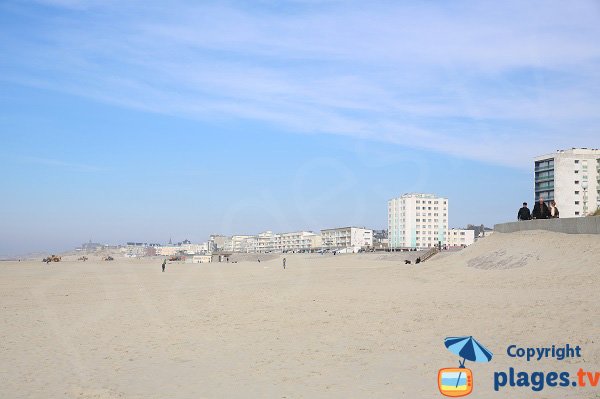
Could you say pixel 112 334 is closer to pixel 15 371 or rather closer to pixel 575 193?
pixel 15 371

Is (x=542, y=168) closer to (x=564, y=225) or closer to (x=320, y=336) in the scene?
(x=564, y=225)

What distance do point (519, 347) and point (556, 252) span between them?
10.7m

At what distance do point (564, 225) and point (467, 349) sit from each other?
13490 mm

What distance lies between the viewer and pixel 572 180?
121812 mm

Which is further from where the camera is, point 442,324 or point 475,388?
point 442,324

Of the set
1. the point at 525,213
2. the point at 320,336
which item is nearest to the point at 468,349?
the point at 320,336

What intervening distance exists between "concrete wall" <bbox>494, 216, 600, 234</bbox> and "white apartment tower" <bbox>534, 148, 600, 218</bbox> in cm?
10318

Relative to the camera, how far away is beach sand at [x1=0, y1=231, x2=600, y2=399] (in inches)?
379

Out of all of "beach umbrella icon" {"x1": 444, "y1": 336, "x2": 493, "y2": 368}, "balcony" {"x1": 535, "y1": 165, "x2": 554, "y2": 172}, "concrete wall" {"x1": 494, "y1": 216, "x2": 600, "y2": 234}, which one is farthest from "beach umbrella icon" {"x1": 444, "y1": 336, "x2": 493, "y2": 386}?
"balcony" {"x1": 535, "y1": 165, "x2": 554, "y2": 172}

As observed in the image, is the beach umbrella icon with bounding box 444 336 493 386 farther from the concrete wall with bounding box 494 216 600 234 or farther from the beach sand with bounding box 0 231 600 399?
the concrete wall with bounding box 494 216 600 234

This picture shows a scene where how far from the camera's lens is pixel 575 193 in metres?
123

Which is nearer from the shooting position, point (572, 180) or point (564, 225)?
point (564, 225)

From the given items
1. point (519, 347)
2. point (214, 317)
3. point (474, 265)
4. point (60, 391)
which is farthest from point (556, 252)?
point (60, 391)

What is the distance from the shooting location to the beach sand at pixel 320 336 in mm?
9633
